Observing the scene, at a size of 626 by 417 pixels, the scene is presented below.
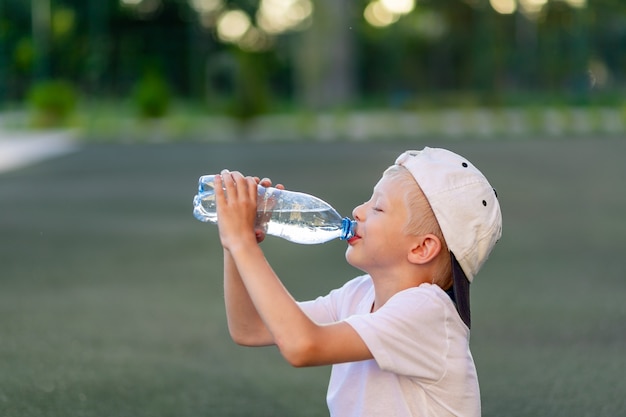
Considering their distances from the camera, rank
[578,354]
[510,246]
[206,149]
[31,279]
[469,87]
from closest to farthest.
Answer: [578,354] → [31,279] → [510,246] → [206,149] → [469,87]

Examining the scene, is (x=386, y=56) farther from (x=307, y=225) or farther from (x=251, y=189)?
(x=251, y=189)

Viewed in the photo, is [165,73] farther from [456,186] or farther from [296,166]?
[456,186]

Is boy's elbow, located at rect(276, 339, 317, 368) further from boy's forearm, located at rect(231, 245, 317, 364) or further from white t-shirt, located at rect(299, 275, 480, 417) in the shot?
white t-shirt, located at rect(299, 275, 480, 417)

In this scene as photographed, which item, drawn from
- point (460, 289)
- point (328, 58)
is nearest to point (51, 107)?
point (328, 58)

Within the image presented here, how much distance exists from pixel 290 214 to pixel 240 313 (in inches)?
12.7

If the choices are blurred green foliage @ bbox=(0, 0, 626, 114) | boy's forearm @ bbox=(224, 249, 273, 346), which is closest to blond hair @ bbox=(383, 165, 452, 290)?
boy's forearm @ bbox=(224, 249, 273, 346)

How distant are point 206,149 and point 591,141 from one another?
27.3ft

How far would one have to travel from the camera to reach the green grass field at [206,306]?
17.1 ft

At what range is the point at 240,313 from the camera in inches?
118

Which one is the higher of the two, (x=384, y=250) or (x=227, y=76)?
(x=384, y=250)

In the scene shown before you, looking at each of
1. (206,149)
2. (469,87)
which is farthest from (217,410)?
(469,87)

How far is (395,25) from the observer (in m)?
39.2

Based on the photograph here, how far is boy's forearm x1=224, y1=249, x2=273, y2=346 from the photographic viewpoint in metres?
2.91

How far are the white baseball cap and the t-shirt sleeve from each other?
92mm
